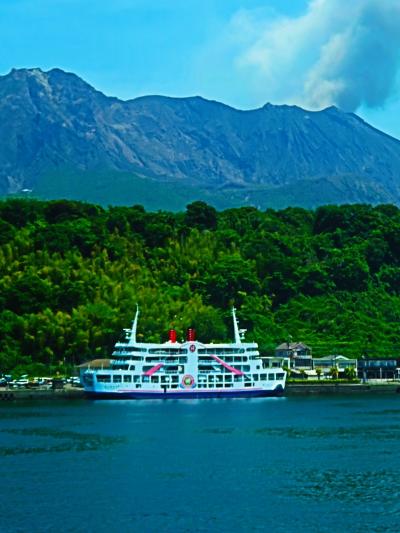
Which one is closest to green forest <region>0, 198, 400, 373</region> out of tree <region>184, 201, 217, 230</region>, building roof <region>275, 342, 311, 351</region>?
tree <region>184, 201, 217, 230</region>

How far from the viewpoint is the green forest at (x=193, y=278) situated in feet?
259

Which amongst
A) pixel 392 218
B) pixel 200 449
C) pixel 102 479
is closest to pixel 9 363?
pixel 200 449

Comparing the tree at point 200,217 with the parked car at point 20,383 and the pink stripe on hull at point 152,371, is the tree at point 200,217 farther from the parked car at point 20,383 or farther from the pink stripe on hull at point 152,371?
the pink stripe on hull at point 152,371

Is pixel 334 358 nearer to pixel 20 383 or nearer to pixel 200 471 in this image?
pixel 20 383

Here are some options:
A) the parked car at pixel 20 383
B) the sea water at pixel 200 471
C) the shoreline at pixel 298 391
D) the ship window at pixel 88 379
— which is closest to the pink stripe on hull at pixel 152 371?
the ship window at pixel 88 379

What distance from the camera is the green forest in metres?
78.8

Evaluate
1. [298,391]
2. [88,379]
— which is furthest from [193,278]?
[88,379]

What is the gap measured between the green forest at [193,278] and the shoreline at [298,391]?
7.26 meters

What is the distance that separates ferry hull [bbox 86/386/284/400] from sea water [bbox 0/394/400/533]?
375 inches

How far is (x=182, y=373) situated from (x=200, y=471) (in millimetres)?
33334

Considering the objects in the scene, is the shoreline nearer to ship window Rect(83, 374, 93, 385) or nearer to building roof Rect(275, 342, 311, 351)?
ship window Rect(83, 374, 93, 385)

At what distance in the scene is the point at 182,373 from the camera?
67188 millimetres

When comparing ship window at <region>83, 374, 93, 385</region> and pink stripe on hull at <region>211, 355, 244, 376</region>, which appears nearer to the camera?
ship window at <region>83, 374, 93, 385</region>

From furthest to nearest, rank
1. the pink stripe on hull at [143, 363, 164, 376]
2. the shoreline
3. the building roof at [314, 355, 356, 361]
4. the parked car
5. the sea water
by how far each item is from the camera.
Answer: the building roof at [314, 355, 356, 361] → the parked car → the shoreline → the pink stripe on hull at [143, 363, 164, 376] → the sea water
